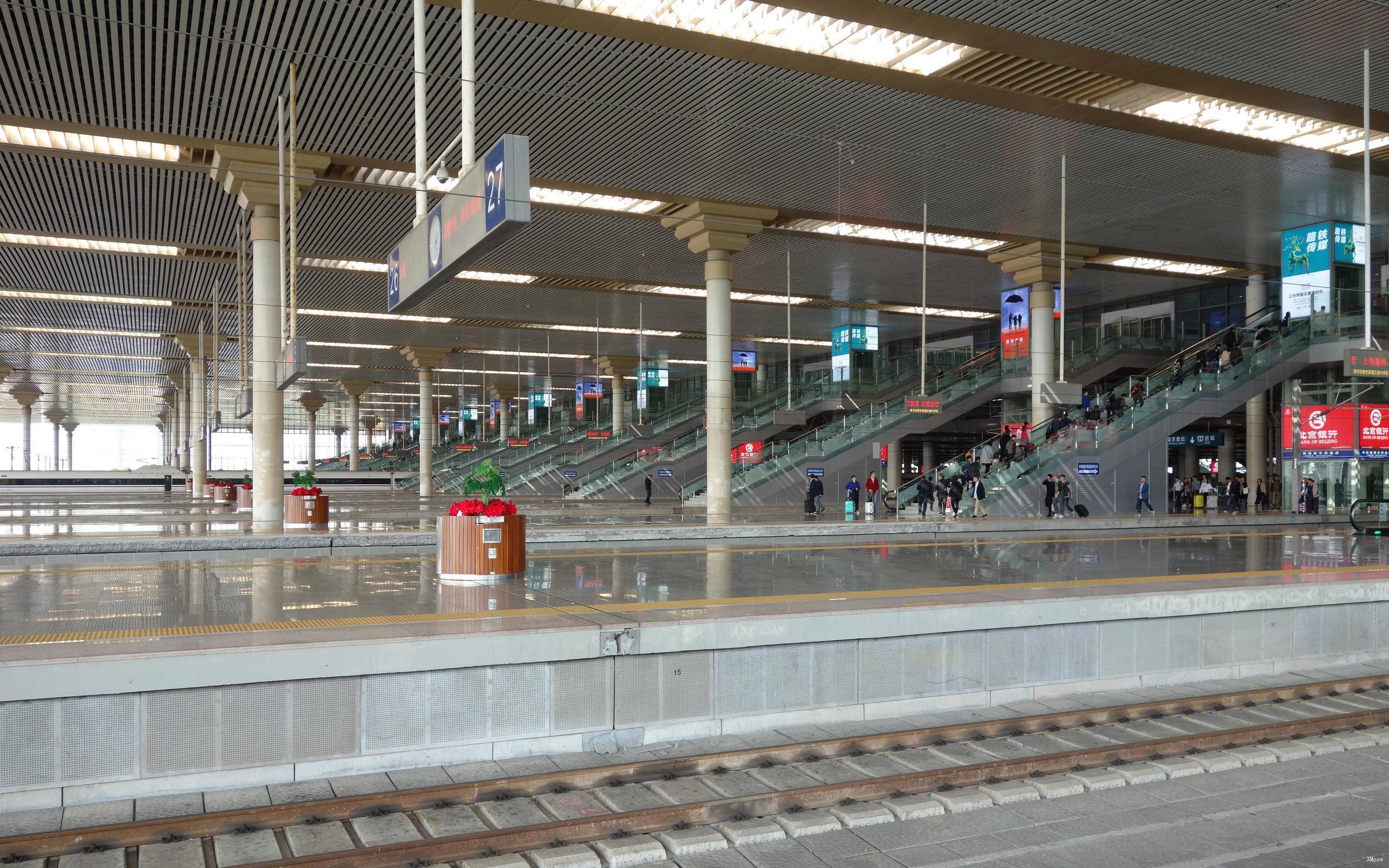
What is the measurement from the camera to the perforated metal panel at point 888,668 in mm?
9461

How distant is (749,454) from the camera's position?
36.0 metres

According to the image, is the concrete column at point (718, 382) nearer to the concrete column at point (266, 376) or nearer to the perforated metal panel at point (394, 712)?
the concrete column at point (266, 376)

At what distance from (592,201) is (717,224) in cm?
298

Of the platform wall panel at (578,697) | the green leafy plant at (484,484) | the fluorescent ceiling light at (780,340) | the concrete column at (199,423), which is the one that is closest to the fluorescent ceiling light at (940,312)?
the fluorescent ceiling light at (780,340)

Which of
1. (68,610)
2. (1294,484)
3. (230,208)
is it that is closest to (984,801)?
(68,610)

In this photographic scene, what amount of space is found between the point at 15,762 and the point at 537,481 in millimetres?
41336

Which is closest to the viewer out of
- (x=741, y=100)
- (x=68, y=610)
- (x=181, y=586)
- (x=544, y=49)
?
(x=68, y=610)

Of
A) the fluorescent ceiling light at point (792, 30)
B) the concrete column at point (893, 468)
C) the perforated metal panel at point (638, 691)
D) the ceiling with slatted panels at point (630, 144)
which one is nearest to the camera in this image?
the perforated metal panel at point (638, 691)

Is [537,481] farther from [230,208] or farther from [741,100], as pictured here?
[741,100]

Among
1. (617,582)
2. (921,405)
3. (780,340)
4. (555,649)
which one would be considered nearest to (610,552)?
(617,582)

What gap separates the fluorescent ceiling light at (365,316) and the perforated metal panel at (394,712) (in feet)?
100

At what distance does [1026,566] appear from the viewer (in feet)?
49.6

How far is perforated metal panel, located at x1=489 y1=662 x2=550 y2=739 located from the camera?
8086 mm

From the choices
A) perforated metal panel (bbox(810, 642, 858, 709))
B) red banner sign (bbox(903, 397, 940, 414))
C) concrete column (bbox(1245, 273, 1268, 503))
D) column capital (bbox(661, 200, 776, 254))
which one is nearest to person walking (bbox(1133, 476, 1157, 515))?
red banner sign (bbox(903, 397, 940, 414))
